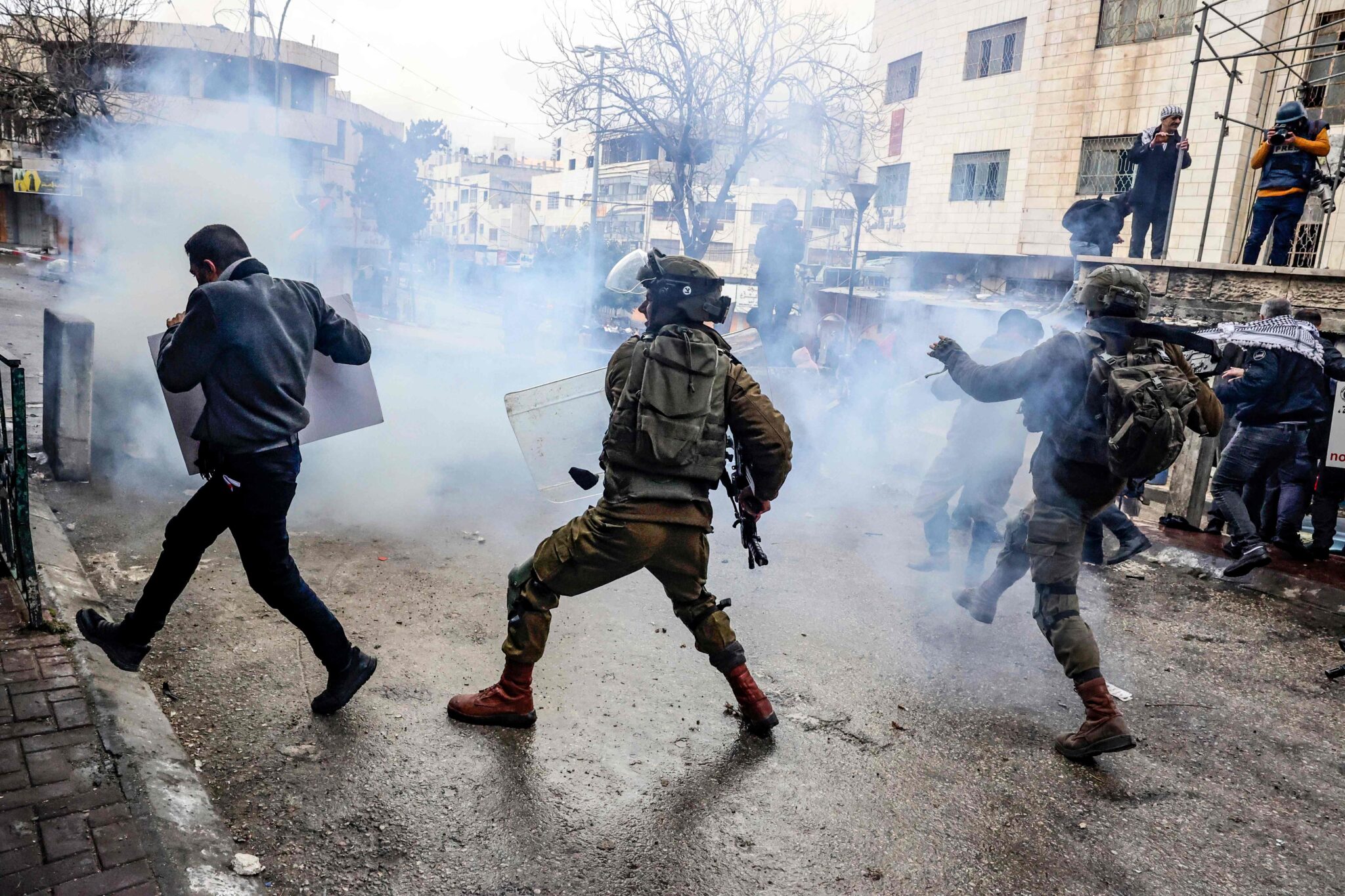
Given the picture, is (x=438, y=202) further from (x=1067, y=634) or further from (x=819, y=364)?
(x=1067, y=634)

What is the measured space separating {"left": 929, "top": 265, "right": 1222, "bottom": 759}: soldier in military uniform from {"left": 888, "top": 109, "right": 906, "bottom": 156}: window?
19082mm

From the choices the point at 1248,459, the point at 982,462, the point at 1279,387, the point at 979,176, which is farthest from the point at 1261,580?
the point at 979,176

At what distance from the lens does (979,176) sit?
1880cm

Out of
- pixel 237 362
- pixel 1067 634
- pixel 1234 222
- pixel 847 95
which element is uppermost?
pixel 847 95

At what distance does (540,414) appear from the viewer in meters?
3.76

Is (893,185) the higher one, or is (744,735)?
(893,185)

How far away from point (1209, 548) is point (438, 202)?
183ft

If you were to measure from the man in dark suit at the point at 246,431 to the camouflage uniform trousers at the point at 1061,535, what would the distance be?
2541mm

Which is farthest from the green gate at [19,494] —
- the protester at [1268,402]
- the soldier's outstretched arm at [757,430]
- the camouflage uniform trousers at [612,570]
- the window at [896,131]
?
the window at [896,131]

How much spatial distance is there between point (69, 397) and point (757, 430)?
4.77 m

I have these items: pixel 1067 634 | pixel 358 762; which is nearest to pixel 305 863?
pixel 358 762

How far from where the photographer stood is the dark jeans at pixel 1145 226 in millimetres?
9266

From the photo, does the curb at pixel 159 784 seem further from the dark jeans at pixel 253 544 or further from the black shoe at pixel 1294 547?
the black shoe at pixel 1294 547

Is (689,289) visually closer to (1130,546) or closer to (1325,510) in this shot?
→ (1130,546)
